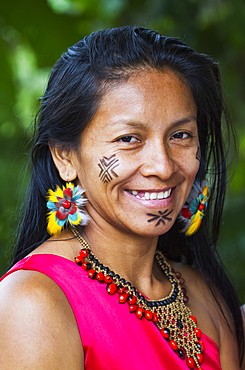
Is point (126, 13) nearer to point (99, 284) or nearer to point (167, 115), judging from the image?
point (167, 115)

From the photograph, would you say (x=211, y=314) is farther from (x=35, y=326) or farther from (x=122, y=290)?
(x=35, y=326)

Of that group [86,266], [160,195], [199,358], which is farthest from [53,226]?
[199,358]

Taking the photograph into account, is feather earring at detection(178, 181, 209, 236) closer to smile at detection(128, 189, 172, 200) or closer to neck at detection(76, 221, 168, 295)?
neck at detection(76, 221, 168, 295)

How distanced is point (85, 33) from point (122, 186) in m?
1.89

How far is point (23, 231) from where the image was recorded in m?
2.40

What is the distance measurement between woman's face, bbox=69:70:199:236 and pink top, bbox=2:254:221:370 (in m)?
0.26

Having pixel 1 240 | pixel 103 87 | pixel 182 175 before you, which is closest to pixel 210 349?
pixel 182 175

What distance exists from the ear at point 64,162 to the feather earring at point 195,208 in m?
0.52

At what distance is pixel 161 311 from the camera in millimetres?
2342

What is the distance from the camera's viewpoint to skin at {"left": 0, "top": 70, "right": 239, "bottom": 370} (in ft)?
6.25

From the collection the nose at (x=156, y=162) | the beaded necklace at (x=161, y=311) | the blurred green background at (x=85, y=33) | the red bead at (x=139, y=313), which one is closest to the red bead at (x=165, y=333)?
the beaded necklace at (x=161, y=311)

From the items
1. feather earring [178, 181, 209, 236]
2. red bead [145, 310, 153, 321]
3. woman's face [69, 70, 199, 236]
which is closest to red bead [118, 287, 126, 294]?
red bead [145, 310, 153, 321]

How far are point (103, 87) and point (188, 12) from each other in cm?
173

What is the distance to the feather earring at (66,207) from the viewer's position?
2.23m
